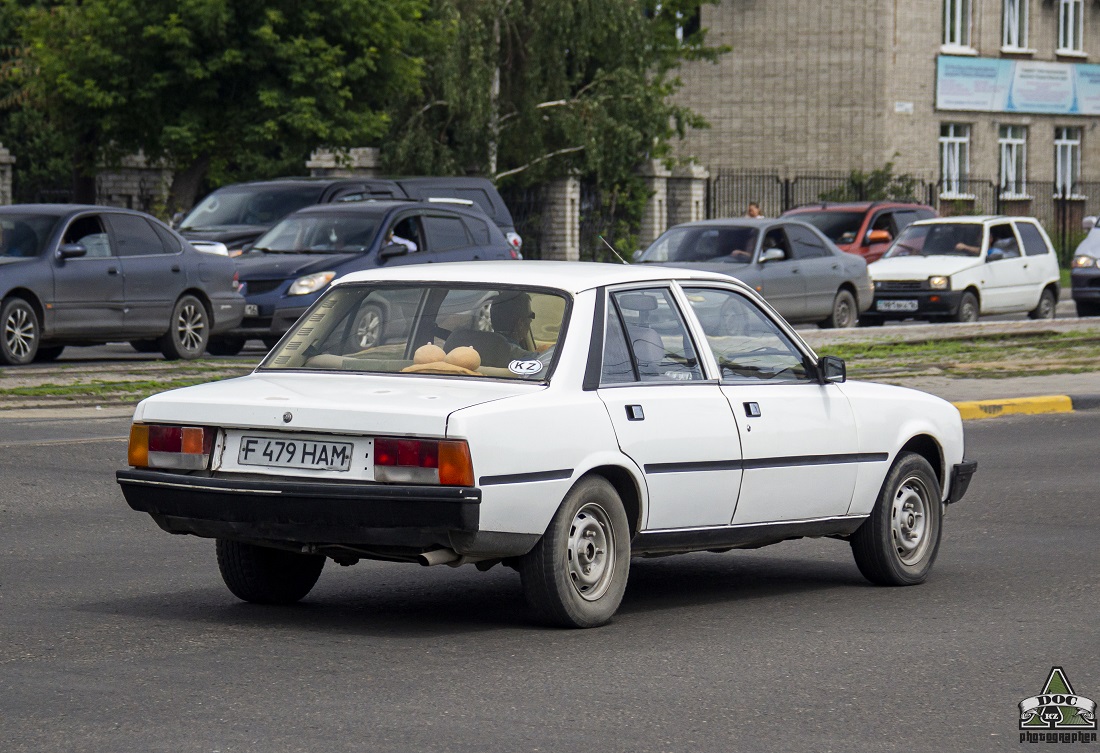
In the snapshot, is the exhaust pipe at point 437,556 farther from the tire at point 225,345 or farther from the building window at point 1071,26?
the building window at point 1071,26

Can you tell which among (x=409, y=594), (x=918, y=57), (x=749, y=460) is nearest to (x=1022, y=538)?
(x=749, y=460)

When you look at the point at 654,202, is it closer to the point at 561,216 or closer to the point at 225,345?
the point at 561,216

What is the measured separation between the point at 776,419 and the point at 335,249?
14.3 m

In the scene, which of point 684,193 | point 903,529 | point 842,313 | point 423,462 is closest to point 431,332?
point 423,462

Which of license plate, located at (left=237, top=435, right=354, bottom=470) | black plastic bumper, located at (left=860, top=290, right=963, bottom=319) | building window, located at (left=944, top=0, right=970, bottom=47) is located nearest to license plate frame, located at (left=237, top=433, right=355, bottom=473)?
license plate, located at (left=237, top=435, right=354, bottom=470)

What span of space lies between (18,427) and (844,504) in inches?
303

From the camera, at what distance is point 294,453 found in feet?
23.2

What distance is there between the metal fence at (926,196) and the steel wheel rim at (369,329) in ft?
128

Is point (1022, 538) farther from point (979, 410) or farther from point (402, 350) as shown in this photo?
point (979, 410)

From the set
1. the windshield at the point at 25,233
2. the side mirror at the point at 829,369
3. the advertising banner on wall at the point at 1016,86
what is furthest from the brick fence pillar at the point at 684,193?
the side mirror at the point at 829,369

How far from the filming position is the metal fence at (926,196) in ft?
160

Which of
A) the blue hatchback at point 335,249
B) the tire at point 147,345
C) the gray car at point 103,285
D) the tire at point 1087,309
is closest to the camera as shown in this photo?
the gray car at point 103,285

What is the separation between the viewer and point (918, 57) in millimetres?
51156

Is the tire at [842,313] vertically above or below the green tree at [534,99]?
below
